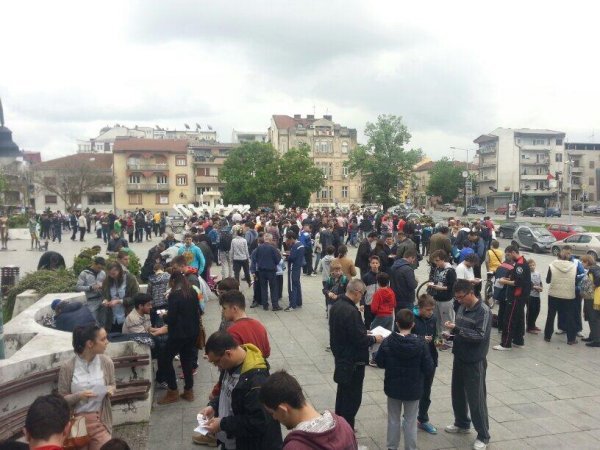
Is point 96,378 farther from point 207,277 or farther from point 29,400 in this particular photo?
point 207,277

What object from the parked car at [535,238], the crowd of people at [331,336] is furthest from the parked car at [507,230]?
the crowd of people at [331,336]

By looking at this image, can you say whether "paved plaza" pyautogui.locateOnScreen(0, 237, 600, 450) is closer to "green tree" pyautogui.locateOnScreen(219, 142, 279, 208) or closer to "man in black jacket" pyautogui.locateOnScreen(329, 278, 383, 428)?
"man in black jacket" pyautogui.locateOnScreen(329, 278, 383, 428)

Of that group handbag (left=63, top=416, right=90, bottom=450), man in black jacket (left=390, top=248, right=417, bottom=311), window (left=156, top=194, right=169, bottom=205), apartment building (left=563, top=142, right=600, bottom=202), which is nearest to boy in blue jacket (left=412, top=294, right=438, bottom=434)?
man in black jacket (left=390, top=248, right=417, bottom=311)

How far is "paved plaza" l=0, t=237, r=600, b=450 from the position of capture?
5289mm

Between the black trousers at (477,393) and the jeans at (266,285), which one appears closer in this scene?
the black trousers at (477,393)

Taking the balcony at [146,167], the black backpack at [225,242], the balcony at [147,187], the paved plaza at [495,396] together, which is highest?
the balcony at [146,167]

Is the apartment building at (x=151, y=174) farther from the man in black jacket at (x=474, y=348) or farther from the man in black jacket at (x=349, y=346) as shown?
the man in black jacket at (x=474, y=348)

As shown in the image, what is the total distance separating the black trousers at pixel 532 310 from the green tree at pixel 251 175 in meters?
42.8

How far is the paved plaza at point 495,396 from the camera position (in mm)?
5289

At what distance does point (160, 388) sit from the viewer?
6586 millimetres

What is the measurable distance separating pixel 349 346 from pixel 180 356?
242 centimetres

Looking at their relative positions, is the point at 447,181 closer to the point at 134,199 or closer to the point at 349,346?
the point at 134,199

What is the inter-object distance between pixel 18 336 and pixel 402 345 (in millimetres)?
4561

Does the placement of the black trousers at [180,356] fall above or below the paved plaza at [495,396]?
above
